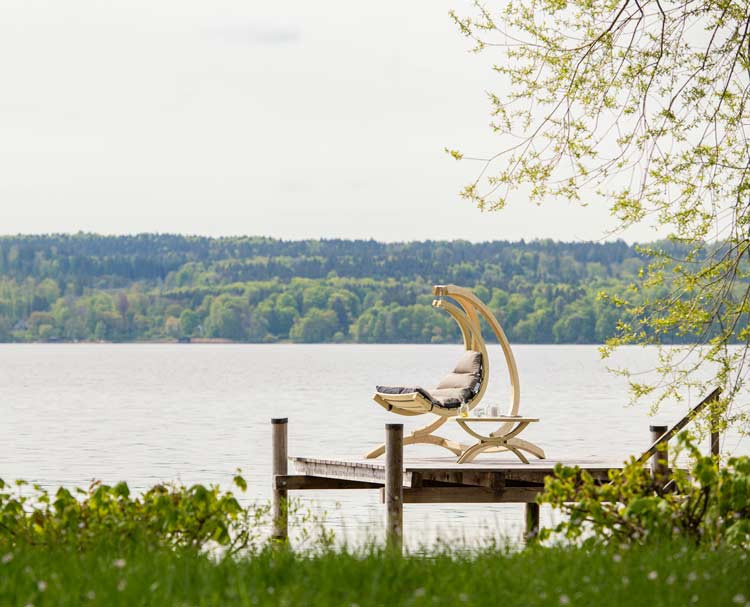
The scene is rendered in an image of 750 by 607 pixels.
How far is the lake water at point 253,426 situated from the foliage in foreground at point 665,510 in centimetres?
54

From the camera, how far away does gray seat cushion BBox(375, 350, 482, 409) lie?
39.4ft

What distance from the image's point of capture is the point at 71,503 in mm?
6547

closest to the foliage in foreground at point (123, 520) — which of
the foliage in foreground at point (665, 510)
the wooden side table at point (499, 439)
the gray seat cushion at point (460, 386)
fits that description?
the foliage in foreground at point (665, 510)

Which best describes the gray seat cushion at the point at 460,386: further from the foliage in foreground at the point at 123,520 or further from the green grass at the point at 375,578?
the green grass at the point at 375,578

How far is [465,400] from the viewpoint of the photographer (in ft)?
39.8

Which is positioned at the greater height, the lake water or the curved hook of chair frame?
the curved hook of chair frame

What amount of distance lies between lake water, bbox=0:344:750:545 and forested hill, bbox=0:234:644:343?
12.5 m

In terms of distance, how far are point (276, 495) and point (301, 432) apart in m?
22.5

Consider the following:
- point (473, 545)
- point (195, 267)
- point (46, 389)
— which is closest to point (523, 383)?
point (46, 389)

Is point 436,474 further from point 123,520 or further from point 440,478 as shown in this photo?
point 123,520

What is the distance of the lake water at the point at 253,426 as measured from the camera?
766 inches

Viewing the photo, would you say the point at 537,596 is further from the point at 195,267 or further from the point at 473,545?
the point at 195,267

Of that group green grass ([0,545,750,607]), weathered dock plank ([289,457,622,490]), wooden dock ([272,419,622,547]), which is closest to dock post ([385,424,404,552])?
wooden dock ([272,419,622,547])

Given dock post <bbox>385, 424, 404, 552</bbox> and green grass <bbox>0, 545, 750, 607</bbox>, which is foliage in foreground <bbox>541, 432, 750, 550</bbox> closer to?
green grass <bbox>0, 545, 750, 607</bbox>
